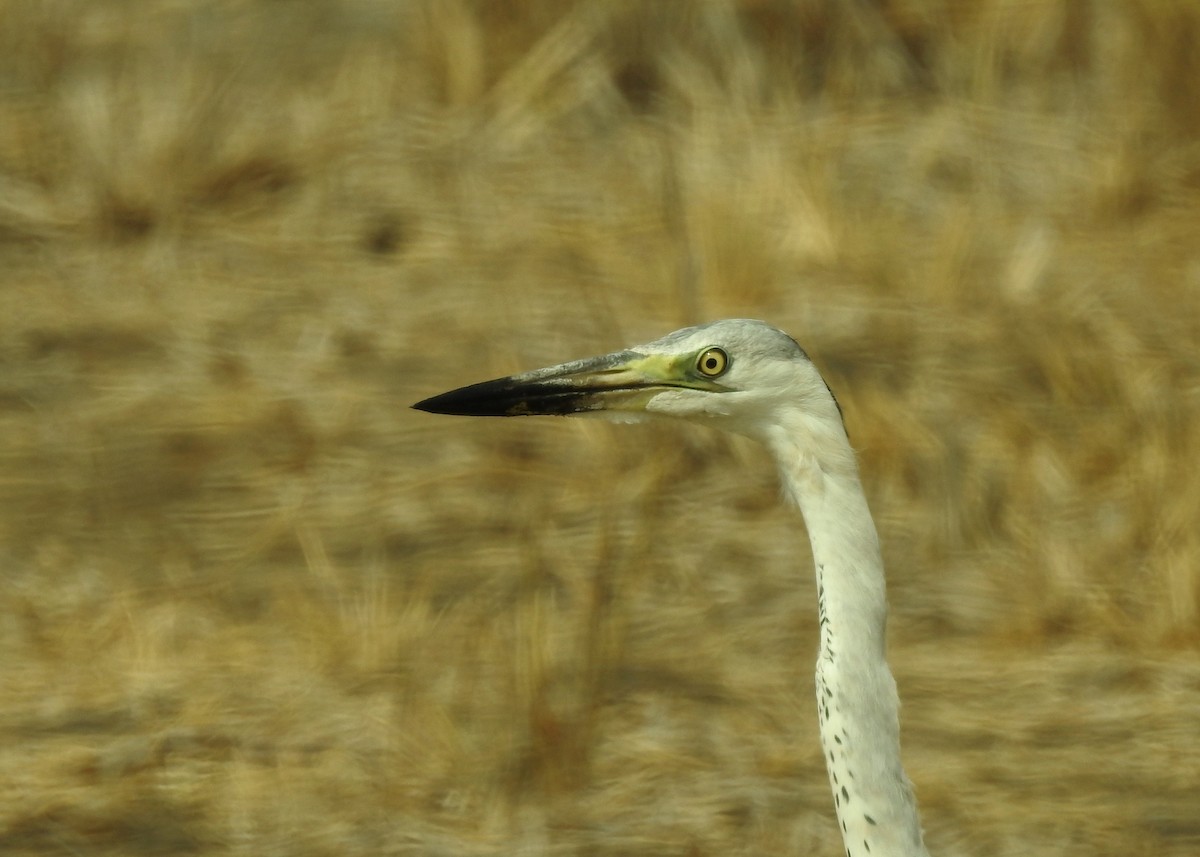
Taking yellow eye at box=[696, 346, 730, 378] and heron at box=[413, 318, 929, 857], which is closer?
heron at box=[413, 318, 929, 857]

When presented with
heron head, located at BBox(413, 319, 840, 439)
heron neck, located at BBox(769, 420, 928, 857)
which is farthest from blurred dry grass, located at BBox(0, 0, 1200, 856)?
heron head, located at BBox(413, 319, 840, 439)

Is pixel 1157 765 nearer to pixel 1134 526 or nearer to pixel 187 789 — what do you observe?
pixel 1134 526

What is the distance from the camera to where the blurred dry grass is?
457cm

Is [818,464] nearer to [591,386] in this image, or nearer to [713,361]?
[713,361]

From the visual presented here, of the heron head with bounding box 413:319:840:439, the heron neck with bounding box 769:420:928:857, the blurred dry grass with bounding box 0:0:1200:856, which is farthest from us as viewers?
the blurred dry grass with bounding box 0:0:1200:856

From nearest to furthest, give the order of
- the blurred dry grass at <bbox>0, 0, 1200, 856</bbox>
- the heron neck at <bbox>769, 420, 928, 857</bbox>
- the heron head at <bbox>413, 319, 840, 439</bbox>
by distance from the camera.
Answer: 1. the heron neck at <bbox>769, 420, 928, 857</bbox>
2. the heron head at <bbox>413, 319, 840, 439</bbox>
3. the blurred dry grass at <bbox>0, 0, 1200, 856</bbox>

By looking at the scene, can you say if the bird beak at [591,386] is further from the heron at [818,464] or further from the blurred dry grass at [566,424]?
the blurred dry grass at [566,424]

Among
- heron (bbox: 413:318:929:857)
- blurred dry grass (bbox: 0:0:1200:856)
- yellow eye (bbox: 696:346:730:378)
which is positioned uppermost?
yellow eye (bbox: 696:346:730:378)

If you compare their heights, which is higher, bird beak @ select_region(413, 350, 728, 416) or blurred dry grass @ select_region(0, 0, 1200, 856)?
bird beak @ select_region(413, 350, 728, 416)

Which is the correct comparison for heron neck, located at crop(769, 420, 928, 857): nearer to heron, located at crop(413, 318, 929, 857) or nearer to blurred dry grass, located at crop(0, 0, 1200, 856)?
heron, located at crop(413, 318, 929, 857)

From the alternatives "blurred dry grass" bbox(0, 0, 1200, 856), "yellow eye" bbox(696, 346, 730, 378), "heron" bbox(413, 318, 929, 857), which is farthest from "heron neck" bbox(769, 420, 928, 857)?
"blurred dry grass" bbox(0, 0, 1200, 856)

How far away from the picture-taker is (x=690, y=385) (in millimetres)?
2799

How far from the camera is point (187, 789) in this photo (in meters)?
4.52

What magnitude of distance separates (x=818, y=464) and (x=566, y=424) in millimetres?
3032
